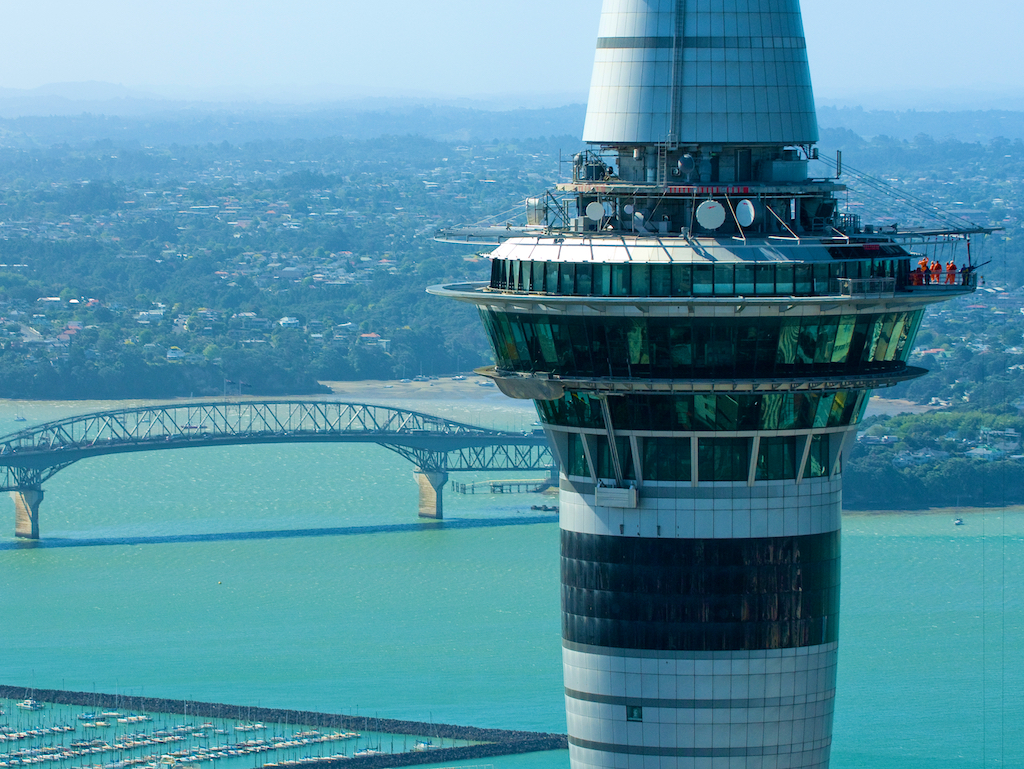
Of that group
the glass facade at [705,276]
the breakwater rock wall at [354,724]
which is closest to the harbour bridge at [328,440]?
the breakwater rock wall at [354,724]

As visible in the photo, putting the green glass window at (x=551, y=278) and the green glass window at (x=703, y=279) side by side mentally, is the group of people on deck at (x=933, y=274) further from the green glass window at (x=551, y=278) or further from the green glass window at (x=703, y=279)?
the green glass window at (x=551, y=278)

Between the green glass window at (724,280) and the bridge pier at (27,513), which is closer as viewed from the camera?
the green glass window at (724,280)

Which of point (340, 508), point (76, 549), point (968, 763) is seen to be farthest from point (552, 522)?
point (968, 763)

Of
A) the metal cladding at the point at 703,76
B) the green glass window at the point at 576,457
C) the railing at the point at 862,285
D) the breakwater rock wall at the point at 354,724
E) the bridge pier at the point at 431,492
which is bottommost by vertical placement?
the bridge pier at the point at 431,492

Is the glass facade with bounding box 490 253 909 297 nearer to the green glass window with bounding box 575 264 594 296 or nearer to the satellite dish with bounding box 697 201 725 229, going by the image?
the green glass window with bounding box 575 264 594 296

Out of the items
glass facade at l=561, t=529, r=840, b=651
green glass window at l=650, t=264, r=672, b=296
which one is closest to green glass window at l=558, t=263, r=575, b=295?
green glass window at l=650, t=264, r=672, b=296
